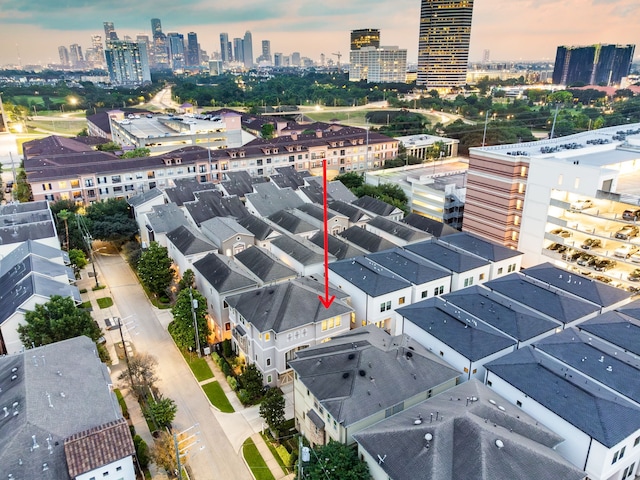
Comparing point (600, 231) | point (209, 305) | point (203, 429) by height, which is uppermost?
point (600, 231)

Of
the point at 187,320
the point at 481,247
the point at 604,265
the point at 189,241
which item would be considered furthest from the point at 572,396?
the point at 189,241

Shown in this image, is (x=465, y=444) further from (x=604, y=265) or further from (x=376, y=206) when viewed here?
(x=376, y=206)

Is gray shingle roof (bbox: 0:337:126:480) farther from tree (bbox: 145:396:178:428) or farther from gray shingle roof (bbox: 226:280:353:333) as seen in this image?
gray shingle roof (bbox: 226:280:353:333)

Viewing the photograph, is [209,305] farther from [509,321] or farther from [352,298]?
[509,321]

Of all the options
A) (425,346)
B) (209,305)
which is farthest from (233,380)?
(425,346)

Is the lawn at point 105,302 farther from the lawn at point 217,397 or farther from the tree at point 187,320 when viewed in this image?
the lawn at point 217,397

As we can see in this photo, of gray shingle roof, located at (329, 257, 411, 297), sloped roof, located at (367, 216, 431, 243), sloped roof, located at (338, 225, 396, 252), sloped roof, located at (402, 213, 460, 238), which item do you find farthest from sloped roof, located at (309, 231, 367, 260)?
sloped roof, located at (402, 213, 460, 238)

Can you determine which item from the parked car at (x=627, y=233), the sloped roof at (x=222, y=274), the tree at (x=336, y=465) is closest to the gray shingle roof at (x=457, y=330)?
the tree at (x=336, y=465)
